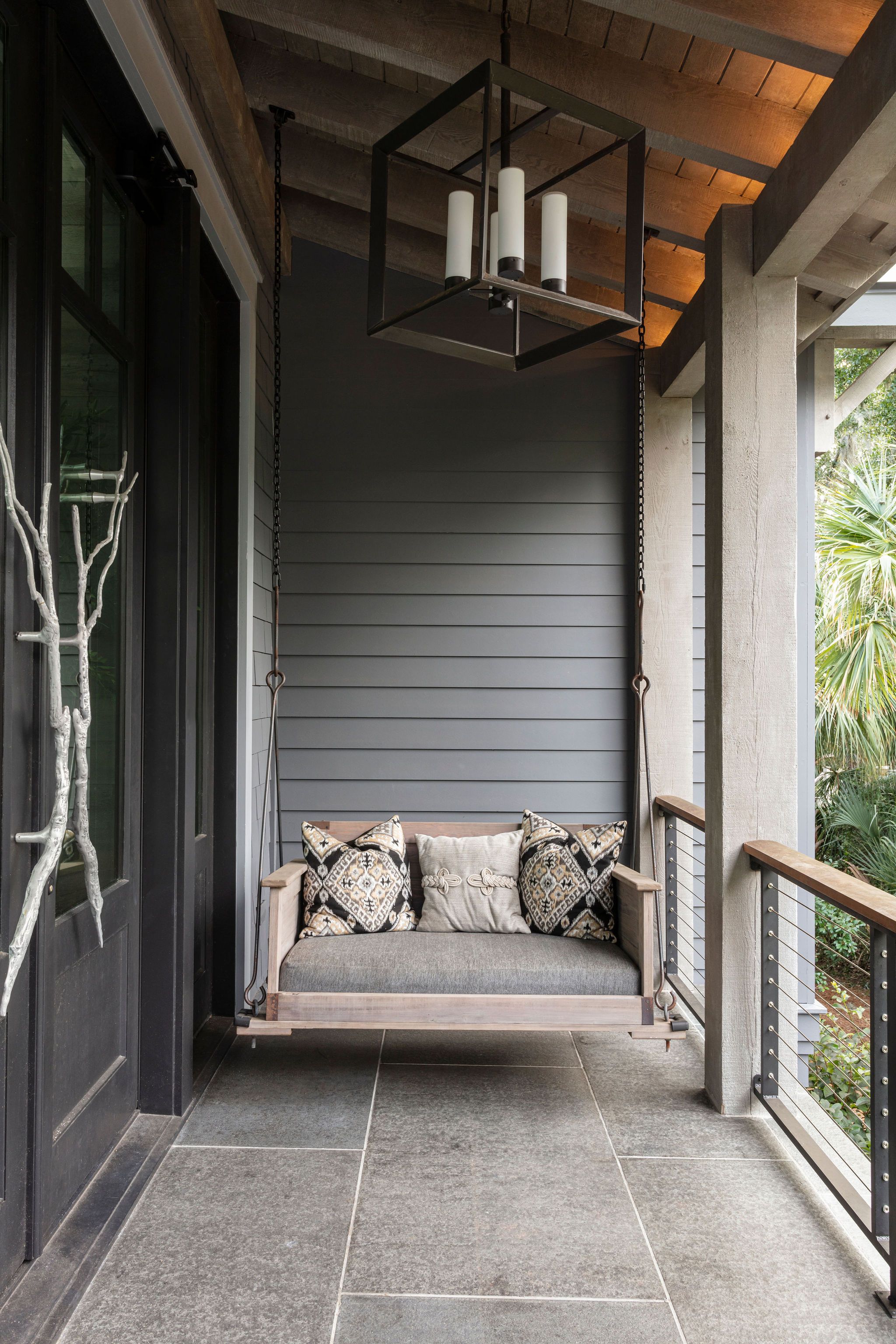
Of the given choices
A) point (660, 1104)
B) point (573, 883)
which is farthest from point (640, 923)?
point (660, 1104)

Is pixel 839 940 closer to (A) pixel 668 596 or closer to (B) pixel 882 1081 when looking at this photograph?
(A) pixel 668 596

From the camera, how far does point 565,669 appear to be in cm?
438

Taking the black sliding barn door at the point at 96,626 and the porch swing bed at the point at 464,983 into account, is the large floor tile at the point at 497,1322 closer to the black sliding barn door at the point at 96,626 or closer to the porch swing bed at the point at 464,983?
the black sliding barn door at the point at 96,626

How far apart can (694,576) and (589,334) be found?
8.44 feet

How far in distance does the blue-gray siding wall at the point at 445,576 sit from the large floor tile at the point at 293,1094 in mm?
1068

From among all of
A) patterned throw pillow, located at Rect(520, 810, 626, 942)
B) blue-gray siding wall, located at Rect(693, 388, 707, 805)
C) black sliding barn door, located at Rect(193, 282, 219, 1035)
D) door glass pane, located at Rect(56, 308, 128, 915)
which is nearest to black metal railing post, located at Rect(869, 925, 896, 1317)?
patterned throw pillow, located at Rect(520, 810, 626, 942)

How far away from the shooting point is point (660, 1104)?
2.95m

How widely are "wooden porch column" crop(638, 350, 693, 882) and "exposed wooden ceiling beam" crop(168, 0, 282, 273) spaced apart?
1.82 m

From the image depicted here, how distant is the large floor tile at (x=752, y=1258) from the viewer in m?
1.86

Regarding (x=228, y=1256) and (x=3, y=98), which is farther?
(x=228, y=1256)

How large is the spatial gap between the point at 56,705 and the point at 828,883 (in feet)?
6.09

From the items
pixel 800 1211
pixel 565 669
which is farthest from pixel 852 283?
pixel 800 1211

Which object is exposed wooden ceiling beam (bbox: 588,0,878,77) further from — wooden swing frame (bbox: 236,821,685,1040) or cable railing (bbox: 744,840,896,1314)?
wooden swing frame (bbox: 236,821,685,1040)

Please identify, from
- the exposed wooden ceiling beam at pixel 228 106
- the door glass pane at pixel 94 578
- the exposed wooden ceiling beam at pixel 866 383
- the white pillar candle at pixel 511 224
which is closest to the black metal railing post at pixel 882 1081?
the white pillar candle at pixel 511 224
